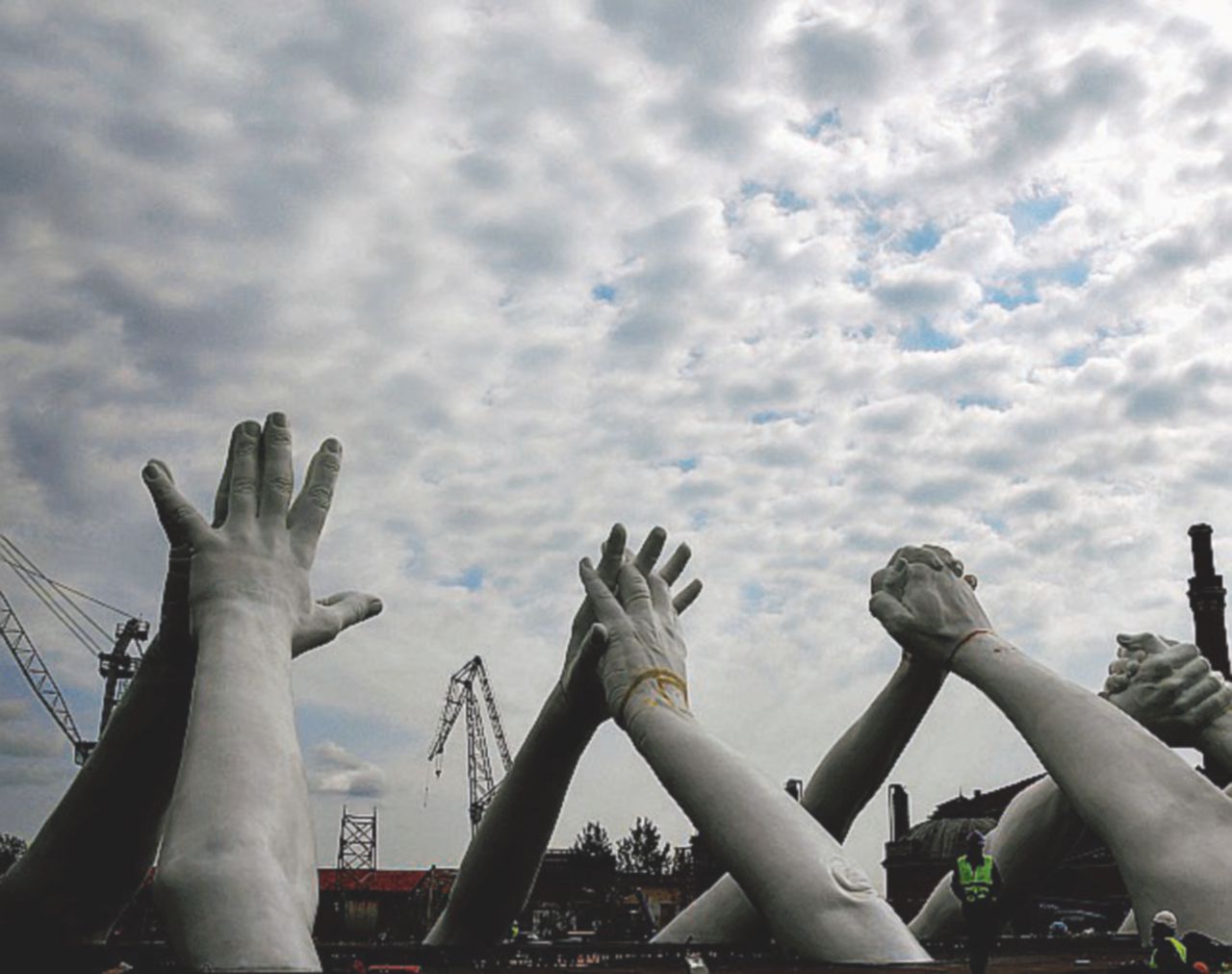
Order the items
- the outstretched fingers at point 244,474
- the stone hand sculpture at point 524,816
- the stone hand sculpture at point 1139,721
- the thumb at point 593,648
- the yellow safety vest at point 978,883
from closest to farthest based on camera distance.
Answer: the outstretched fingers at point 244,474, the yellow safety vest at point 978,883, the thumb at point 593,648, the stone hand sculpture at point 524,816, the stone hand sculpture at point 1139,721

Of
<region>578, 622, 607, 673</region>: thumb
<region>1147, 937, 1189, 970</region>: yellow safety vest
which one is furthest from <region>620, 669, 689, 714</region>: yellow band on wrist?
<region>1147, 937, 1189, 970</region>: yellow safety vest

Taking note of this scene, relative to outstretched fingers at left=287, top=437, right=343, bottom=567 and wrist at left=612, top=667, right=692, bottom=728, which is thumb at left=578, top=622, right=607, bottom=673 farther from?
outstretched fingers at left=287, top=437, right=343, bottom=567

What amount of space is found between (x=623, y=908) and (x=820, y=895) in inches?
1736

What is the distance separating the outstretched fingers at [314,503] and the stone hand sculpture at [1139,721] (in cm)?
832

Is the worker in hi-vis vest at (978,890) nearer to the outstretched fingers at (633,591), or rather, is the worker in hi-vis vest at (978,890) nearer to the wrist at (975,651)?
the wrist at (975,651)

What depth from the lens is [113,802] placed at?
35.1ft

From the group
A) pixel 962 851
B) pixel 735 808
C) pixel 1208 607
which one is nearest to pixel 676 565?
pixel 735 808

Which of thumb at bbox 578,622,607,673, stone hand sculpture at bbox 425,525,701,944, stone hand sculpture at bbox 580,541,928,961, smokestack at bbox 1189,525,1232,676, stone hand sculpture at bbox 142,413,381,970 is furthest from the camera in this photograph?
smokestack at bbox 1189,525,1232,676

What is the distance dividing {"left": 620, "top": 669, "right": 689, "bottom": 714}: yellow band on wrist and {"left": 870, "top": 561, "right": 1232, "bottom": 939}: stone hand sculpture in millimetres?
2727

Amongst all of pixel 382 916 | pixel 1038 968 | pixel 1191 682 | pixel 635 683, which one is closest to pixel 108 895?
pixel 635 683

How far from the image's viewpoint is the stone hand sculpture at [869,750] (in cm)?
1395

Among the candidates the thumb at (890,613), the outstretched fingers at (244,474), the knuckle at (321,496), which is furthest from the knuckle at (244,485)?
the thumb at (890,613)

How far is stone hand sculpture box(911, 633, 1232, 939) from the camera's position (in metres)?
13.6

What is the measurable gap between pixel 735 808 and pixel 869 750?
13.3ft
